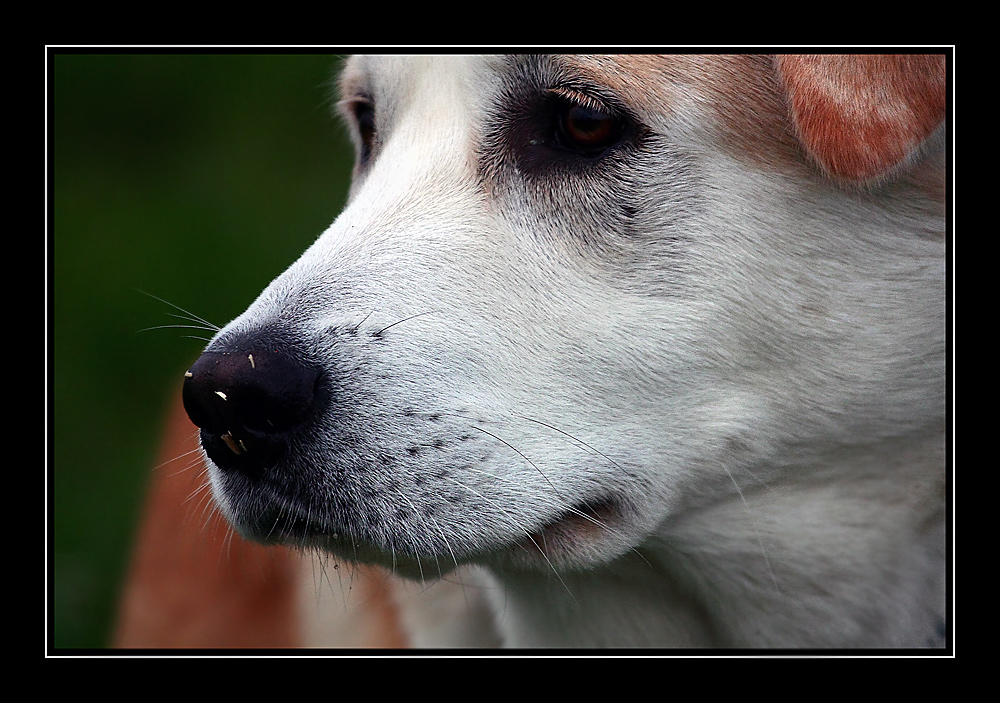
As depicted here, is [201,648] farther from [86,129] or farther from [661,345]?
[86,129]

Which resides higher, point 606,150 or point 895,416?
point 606,150

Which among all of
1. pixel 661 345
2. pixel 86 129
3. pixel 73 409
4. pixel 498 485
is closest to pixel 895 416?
pixel 661 345

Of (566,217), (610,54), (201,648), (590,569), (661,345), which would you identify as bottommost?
(201,648)

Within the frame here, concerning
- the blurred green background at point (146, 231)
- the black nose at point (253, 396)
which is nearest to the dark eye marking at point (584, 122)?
the black nose at point (253, 396)

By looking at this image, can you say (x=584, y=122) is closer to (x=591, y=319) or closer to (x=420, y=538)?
(x=591, y=319)

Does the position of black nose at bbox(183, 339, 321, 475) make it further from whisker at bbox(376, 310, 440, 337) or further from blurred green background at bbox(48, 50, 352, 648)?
blurred green background at bbox(48, 50, 352, 648)

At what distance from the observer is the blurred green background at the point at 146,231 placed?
4.80 meters

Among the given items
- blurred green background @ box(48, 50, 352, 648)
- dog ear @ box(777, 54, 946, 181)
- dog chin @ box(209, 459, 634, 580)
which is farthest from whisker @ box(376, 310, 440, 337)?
blurred green background @ box(48, 50, 352, 648)

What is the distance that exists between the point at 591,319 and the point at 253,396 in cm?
67

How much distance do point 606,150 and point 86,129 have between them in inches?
158

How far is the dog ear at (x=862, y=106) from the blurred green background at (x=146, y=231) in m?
2.85

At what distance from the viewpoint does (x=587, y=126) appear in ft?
6.75

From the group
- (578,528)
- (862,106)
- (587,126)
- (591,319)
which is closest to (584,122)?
(587,126)

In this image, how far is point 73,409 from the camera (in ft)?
16.6
